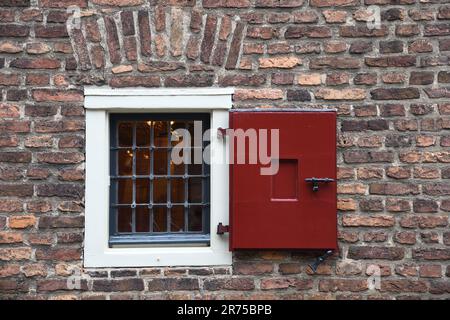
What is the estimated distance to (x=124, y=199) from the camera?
3709mm

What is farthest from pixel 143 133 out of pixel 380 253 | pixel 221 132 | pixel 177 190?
pixel 380 253

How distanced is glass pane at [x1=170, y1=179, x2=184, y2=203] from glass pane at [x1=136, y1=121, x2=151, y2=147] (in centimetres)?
33

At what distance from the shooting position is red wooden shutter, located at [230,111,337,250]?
3.46m

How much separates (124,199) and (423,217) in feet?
6.69

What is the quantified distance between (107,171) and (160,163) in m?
0.36

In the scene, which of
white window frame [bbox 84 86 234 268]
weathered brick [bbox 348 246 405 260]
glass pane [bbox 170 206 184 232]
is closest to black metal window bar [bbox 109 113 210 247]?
glass pane [bbox 170 206 184 232]

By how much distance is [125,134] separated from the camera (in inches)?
146

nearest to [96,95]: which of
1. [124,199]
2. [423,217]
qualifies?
[124,199]

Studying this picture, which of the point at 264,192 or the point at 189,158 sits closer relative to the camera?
the point at 264,192

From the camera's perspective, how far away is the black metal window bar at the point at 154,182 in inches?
145

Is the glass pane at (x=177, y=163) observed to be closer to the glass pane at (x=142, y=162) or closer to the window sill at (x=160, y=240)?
the glass pane at (x=142, y=162)

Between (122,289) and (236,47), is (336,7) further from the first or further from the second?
(122,289)

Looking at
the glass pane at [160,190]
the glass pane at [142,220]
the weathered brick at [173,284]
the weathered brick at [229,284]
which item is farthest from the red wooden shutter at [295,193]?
the glass pane at [142,220]

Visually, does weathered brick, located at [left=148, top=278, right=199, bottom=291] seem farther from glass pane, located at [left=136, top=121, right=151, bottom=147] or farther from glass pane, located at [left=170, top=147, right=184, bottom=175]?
glass pane, located at [left=136, top=121, right=151, bottom=147]
